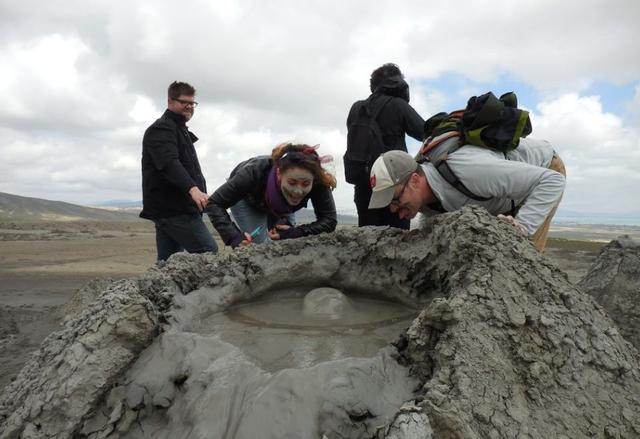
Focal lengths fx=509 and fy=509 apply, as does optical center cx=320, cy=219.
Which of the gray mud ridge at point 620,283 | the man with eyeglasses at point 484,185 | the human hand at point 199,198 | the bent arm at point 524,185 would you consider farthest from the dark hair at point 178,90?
the gray mud ridge at point 620,283

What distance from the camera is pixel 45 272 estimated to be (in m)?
9.14

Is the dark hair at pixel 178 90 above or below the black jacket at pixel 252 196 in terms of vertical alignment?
above

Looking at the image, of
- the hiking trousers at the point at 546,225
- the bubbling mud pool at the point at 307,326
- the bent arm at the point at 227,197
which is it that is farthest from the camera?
the bent arm at the point at 227,197

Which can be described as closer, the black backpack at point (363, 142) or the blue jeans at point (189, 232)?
the black backpack at point (363, 142)

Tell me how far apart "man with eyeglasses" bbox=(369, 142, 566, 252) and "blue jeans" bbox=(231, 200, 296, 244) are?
122cm

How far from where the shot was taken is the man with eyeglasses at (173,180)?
3.49 meters

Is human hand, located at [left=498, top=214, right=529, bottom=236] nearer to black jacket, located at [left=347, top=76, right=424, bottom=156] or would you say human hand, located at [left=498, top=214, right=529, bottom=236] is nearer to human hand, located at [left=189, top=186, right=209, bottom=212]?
black jacket, located at [left=347, top=76, right=424, bottom=156]

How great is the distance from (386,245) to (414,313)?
0.38 meters

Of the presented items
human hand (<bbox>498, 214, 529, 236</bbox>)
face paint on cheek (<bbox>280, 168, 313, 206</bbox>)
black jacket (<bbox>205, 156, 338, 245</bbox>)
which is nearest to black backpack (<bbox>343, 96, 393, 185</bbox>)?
black jacket (<bbox>205, 156, 338, 245</bbox>)

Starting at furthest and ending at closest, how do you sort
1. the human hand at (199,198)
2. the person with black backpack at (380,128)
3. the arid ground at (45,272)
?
the arid ground at (45,272)
the person with black backpack at (380,128)
the human hand at (199,198)

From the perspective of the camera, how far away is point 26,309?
20.4ft

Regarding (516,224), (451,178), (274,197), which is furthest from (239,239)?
(516,224)

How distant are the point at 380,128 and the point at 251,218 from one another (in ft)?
3.53

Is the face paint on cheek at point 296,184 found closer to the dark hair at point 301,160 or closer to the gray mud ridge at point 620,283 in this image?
the dark hair at point 301,160
